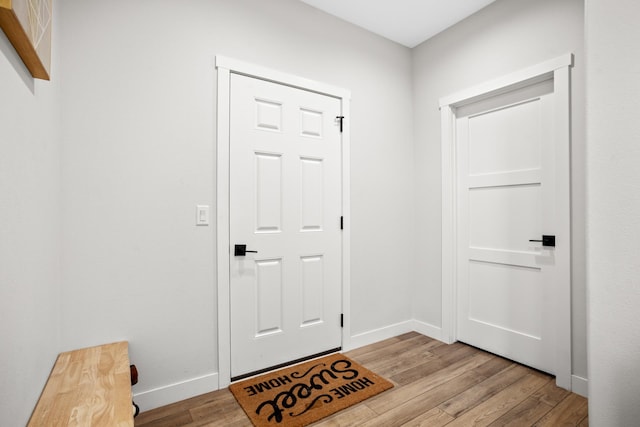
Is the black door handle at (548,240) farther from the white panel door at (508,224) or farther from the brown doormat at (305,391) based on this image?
the brown doormat at (305,391)

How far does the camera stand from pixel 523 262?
2373 mm

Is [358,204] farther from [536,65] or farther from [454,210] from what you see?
[536,65]

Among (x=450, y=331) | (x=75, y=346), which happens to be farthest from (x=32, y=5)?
(x=450, y=331)

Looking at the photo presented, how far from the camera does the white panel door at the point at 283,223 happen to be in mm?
2186

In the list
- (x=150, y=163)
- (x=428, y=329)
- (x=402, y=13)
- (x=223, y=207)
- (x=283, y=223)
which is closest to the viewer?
(x=150, y=163)

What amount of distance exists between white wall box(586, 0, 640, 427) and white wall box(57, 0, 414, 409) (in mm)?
1790

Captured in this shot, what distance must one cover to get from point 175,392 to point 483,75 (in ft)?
10.4

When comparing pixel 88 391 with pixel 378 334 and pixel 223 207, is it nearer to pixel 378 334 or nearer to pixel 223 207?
pixel 223 207

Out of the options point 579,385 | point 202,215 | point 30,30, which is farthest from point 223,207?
point 579,385

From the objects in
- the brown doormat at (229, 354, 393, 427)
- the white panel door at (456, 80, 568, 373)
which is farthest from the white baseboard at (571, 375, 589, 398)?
the brown doormat at (229, 354, 393, 427)

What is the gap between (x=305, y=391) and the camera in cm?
202

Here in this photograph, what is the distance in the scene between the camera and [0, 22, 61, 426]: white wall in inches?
36.2

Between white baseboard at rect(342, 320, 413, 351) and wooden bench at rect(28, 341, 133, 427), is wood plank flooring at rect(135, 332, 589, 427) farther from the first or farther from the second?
wooden bench at rect(28, 341, 133, 427)

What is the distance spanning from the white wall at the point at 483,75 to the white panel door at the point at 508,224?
17cm
